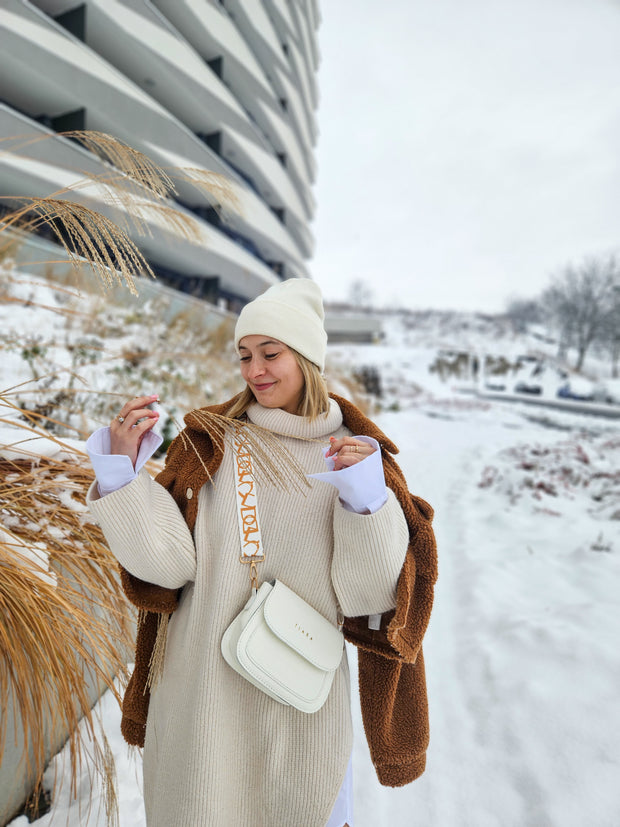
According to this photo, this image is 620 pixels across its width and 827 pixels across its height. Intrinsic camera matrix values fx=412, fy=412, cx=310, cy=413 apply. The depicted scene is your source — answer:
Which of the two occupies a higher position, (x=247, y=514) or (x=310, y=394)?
(x=310, y=394)

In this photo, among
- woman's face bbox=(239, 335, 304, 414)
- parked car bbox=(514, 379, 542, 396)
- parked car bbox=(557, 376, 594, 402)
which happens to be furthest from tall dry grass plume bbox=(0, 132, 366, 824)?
parked car bbox=(514, 379, 542, 396)

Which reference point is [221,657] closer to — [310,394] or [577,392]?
[310,394]

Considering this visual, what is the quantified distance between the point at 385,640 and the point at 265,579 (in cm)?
31

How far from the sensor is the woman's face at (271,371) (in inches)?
41.8

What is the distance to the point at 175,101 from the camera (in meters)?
13.2

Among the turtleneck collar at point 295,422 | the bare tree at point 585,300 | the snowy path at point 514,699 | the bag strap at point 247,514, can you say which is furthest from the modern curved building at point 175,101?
the bare tree at point 585,300

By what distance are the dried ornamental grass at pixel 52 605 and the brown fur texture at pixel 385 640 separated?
0.10 meters

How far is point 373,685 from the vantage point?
1.00 metres

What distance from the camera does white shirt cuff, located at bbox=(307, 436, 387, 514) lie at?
812mm

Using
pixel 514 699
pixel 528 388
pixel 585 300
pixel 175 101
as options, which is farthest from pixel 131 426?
pixel 585 300

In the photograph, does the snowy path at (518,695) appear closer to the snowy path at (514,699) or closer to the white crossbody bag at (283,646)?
the snowy path at (514,699)

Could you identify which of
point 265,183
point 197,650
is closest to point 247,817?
point 197,650

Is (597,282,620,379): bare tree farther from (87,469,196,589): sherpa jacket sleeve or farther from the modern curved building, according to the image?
(87,469,196,589): sherpa jacket sleeve

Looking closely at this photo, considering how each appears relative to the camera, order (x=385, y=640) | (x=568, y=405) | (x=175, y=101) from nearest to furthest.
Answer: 1. (x=385, y=640)
2. (x=175, y=101)
3. (x=568, y=405)
